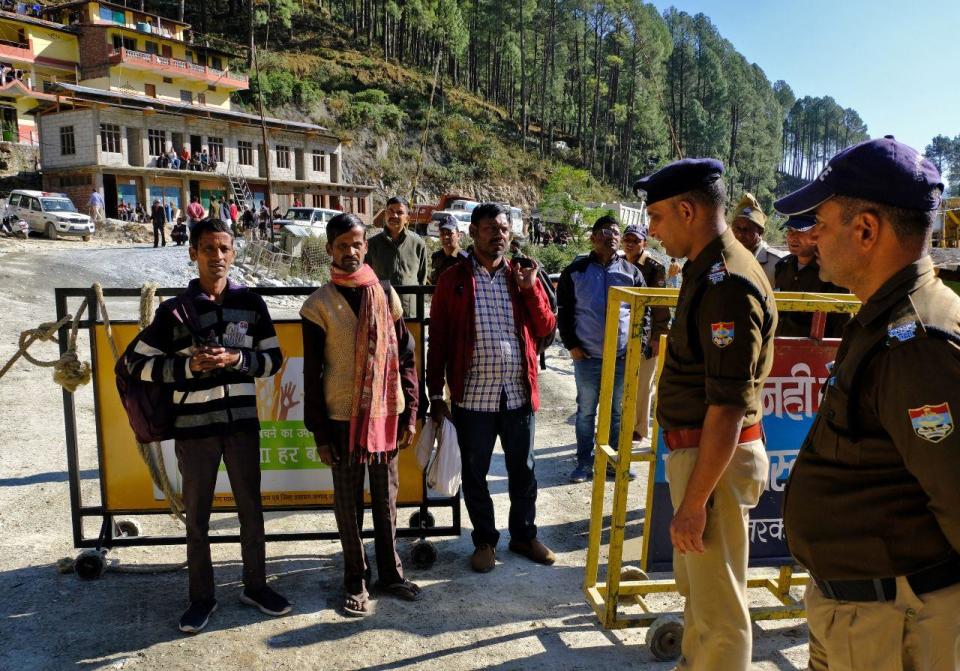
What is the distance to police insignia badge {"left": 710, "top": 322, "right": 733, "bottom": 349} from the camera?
83.5 inches

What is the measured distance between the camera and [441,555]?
4.16 meters

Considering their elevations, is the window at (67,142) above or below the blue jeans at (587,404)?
above

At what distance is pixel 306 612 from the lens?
11.4ft

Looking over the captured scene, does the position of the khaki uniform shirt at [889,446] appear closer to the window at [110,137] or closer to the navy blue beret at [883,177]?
the navy blue beret at [883,177]

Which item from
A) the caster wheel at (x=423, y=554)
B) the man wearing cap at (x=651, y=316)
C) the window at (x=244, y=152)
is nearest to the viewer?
the caster wheel at (x=423, y=554)

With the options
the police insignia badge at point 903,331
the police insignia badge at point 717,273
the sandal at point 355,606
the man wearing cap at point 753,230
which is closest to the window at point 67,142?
the man wearing cap at point 753,230

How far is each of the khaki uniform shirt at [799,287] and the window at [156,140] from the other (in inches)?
1514

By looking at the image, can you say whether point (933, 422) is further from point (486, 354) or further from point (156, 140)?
point (156, 140)

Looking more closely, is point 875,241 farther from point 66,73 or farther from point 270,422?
point 66,73

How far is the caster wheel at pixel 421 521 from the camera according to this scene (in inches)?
164

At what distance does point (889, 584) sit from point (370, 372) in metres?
2.39

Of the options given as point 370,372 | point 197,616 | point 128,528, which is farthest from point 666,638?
point 128,528

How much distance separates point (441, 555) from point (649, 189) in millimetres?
2683

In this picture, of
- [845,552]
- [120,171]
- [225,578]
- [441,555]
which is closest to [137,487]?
[225,578]
